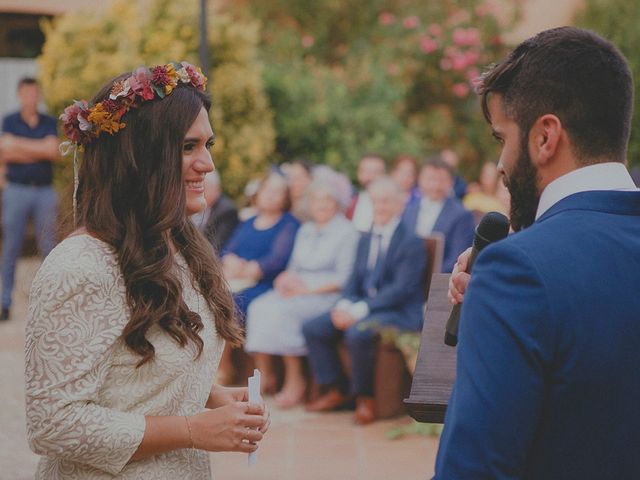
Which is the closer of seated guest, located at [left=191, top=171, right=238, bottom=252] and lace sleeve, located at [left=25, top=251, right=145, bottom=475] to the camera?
lace sleeve, located at [left=25, top=251, right=145, bottom=475]

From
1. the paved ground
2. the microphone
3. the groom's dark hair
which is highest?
the groom's dark hair

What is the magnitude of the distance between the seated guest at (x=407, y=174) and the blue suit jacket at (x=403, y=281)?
10.1ft

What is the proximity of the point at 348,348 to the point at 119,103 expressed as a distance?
4.75 m

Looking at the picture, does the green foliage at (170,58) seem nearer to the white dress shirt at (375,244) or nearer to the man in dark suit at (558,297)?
the white dress shirt at (375,244)

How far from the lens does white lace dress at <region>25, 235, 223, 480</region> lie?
230 centimetres

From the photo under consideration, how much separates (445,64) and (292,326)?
8084 mm

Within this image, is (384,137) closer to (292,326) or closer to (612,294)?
(292,326)

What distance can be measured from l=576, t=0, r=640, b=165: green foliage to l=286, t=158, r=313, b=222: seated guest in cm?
706

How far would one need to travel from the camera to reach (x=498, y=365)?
1.64 meters

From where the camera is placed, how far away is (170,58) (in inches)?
451

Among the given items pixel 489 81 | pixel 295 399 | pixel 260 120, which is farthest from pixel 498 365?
pixel 260 120

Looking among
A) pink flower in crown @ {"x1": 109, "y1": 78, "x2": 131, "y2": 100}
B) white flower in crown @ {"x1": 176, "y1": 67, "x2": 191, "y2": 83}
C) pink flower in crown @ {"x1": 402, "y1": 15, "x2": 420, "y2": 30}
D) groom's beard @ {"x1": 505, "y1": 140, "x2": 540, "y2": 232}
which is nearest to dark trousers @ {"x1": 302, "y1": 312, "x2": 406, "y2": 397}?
white flower in crown @ {"x1": 176, "y1": 67, "x2": 191, "y2": 83}

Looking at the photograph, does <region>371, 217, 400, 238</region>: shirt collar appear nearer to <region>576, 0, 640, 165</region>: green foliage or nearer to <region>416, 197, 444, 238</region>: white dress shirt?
<region>416, 197, 444, 238</region>: white dress shirt

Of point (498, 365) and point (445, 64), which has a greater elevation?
point (445, 64)
